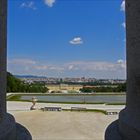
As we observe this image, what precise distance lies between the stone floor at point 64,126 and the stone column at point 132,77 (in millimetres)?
7731

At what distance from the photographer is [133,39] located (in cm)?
409

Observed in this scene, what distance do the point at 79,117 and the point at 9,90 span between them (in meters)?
29.4

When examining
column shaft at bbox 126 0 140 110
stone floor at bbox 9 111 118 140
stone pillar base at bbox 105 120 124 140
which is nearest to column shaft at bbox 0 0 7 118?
stone pillar base at bbox 105 120 124 140

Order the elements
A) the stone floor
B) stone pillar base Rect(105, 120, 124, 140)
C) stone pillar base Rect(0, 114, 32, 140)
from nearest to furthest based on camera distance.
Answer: stone pillar base Rect(0, 114, 32, 140) → stone pillar base Rect(105, 120, 124, 140) → the stone floor

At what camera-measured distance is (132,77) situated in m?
4.16

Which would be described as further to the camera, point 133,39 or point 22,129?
point 22,129

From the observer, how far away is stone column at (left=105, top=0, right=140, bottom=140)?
13.1 feet

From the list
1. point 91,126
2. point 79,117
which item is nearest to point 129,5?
point 91,126

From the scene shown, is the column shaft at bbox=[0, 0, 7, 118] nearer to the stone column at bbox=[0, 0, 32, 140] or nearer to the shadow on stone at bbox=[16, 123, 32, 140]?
the stone column at bbox=[0, 0, 32, 140]

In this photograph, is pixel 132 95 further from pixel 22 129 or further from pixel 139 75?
pixel 22 129

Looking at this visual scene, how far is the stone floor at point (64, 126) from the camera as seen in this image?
40.0 feet

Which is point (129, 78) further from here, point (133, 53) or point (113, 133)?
point (113, 133)

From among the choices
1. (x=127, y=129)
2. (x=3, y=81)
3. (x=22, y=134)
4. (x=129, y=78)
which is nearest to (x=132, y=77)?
(x=129, y=78)

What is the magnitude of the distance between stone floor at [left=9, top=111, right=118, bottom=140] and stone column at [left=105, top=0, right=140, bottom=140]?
773 cm
